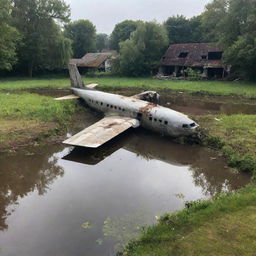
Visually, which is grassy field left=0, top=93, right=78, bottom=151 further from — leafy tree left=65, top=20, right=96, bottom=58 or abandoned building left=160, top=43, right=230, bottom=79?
leafy tree left=65, top=20, right=96, bottom=58

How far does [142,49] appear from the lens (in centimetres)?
6262

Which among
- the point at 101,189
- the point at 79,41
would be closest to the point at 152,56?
the point at 79,41

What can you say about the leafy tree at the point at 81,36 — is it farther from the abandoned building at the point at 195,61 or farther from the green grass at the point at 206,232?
the green grass at the point at 206,232

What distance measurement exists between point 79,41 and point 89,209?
285 feet

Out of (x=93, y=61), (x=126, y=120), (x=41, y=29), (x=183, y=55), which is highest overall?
(x=41, y=29)

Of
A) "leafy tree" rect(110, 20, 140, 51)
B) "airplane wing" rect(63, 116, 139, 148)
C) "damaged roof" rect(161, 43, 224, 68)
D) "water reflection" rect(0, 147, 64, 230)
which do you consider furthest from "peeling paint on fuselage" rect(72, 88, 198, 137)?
"leafy tree" rect(110, 20, 140, 51)

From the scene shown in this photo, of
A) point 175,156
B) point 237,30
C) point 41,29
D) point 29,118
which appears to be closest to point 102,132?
point 175,156

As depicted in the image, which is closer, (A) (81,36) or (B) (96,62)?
(B) (96,62)

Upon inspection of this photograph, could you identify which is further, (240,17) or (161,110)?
(240,17)

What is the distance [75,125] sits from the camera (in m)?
27.9

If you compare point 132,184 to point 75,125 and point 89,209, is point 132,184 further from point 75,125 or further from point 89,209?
point 75,125

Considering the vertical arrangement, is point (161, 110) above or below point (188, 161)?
above

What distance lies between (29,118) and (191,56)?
4443 centimetres

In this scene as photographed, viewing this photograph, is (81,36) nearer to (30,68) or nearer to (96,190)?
(30,68)
